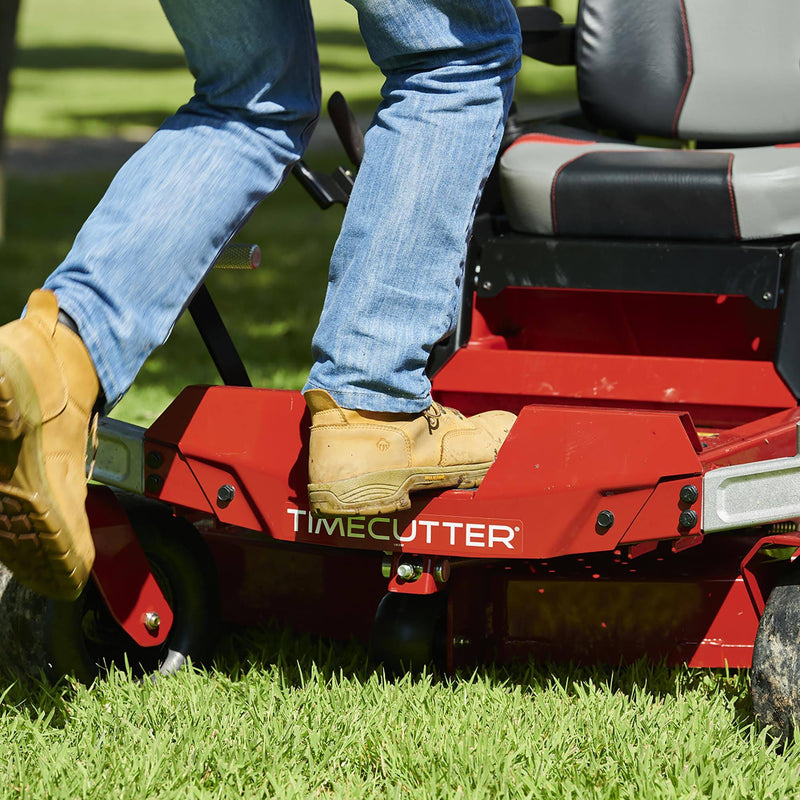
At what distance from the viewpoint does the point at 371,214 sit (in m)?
1.87

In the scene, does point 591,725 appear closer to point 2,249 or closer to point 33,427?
point 33,427

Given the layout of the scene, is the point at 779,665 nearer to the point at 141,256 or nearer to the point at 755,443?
the point at 755,443

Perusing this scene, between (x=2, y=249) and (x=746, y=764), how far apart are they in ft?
24.4

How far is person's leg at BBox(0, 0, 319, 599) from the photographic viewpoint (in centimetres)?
169

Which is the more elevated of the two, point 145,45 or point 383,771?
point 383,771

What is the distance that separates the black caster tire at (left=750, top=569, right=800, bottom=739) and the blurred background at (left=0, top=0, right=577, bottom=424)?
260 cm

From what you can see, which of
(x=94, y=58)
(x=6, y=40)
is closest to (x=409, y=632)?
(x=6, y=40)

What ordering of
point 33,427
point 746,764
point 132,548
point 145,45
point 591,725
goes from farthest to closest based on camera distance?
point 145,45 → point 132,548 → point 591,725 → point 746,764 → point 33,427

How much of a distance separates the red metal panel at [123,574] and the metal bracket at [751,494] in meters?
0.91

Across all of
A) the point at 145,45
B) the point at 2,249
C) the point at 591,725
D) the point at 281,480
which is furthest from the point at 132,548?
the point at 145,45

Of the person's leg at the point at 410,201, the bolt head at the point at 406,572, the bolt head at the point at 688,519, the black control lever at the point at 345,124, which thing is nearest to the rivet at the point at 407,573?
the bolt head at the point at 406,572

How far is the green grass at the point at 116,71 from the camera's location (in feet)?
59.3

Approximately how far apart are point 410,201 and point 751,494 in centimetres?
66

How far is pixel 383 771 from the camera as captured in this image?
1.83 metres
